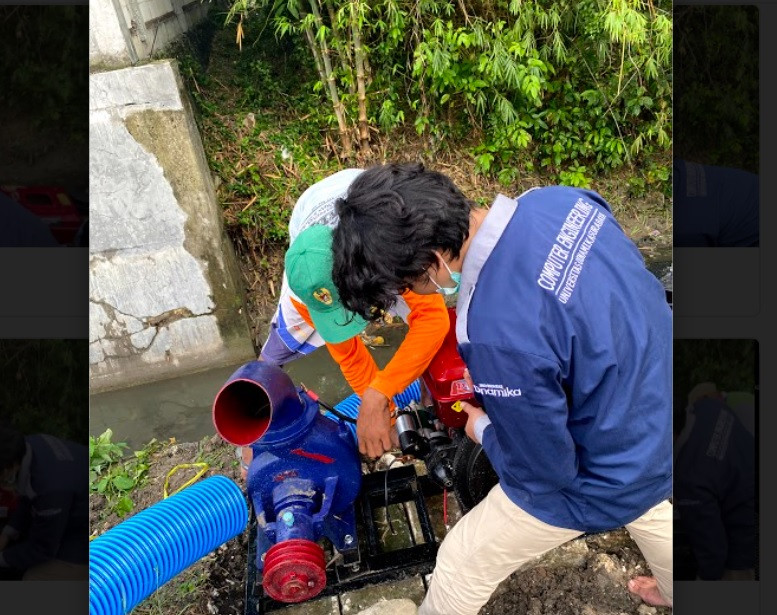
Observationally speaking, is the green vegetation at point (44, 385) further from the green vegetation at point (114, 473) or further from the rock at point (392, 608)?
the green vegetation at point (114, 473)

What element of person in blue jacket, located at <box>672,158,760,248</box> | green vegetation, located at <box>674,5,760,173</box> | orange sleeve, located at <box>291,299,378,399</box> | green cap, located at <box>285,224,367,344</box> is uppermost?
green vegetation, located at <box>674,5,760,173</box>

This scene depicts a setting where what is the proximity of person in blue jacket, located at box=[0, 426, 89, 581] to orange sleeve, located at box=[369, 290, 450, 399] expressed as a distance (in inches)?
38.0

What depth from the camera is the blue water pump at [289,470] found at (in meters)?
1.46

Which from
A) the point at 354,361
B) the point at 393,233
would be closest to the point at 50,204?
the point at 393,233

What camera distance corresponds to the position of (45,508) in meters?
0.77

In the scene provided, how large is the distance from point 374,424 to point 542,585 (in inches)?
29.2

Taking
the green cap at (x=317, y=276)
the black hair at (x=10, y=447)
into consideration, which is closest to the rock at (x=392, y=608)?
the green cap at (x=317, y=276)

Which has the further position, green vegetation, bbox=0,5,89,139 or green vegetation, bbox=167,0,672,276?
green vegetation, bbox=167,0,672,276

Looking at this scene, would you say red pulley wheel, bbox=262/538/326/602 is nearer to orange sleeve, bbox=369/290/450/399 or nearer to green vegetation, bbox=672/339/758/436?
orange sleeve, bbox=369/290/450/399

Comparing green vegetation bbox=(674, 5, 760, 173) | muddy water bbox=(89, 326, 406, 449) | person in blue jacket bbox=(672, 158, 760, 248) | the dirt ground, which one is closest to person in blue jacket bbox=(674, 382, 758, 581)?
person in blue jacket bbox=(672, 158, 760, 248)

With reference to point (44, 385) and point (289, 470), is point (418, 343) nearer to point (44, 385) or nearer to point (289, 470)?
point (289, 470)

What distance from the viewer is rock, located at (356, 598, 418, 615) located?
1.63m

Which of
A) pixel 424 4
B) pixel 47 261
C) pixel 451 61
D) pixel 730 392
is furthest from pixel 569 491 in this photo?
pixel 424 4

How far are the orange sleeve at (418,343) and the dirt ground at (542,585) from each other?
2.10 feet
